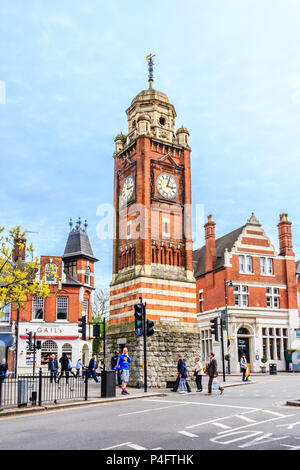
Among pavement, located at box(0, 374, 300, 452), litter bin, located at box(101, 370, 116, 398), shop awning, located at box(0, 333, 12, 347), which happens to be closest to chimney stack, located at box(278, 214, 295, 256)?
shop awning, located at box(0, 333, 12, 347)

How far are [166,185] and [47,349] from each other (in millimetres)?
21602

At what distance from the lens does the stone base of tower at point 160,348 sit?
2664cm

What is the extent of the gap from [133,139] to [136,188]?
13.1 feet

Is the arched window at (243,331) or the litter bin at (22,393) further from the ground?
the arched window at (243,331)

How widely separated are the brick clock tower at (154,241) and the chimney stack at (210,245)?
16.0 m

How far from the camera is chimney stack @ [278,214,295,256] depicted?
4844 centimetres

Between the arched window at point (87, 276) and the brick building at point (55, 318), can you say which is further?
the arched window at point (87, 276)

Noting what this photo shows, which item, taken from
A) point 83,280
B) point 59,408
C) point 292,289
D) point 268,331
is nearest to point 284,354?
point 268,331

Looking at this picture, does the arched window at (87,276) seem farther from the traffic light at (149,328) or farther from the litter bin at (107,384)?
the litter bin at (107,384)

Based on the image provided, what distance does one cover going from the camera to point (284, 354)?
Result: 46.1 metres

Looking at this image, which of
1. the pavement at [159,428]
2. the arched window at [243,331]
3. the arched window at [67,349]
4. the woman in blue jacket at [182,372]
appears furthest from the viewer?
the arched window at [243,331]

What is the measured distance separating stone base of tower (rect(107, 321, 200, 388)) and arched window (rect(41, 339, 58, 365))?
15203mm

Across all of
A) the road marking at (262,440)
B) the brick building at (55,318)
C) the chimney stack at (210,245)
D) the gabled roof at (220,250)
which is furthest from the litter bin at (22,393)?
the chimney stack at (210,245)

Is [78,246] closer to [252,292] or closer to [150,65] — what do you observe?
[252,292]
